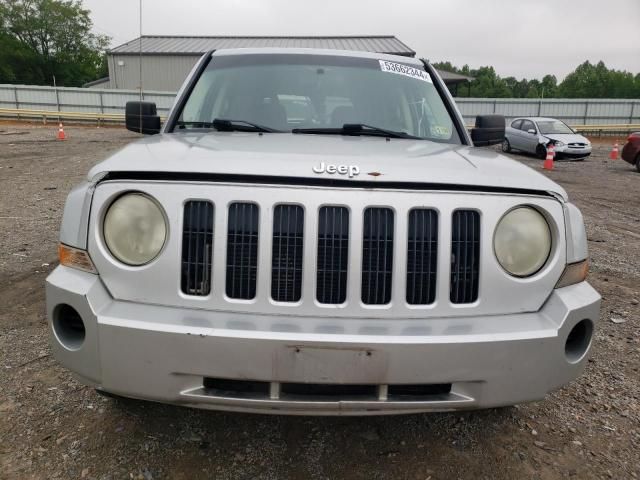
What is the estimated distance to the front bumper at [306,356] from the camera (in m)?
1.60

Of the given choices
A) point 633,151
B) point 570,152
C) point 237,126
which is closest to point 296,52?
point 237,126

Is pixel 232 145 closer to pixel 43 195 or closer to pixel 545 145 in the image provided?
pixel 43 195

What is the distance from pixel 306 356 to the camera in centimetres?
160

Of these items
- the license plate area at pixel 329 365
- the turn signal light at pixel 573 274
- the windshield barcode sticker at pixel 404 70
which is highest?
the windshield barcode sticker at pixel 404 70

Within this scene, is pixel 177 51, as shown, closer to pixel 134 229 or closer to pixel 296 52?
pixel 296 52

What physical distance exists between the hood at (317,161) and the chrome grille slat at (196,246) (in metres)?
0.14

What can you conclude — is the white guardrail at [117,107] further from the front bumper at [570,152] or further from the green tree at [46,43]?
the green tree at [46,43]

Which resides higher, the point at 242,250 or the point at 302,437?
the point at 242,250

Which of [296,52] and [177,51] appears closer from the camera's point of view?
[296,52]

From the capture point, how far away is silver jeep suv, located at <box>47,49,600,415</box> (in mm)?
1619

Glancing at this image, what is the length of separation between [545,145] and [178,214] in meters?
16.8

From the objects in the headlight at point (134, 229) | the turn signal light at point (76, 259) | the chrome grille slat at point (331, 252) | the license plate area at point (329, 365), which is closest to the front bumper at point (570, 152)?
the chrome grille slat at point (331, 252)

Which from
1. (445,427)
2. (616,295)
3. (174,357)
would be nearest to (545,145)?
(616,295)

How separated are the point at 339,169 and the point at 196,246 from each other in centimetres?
57
